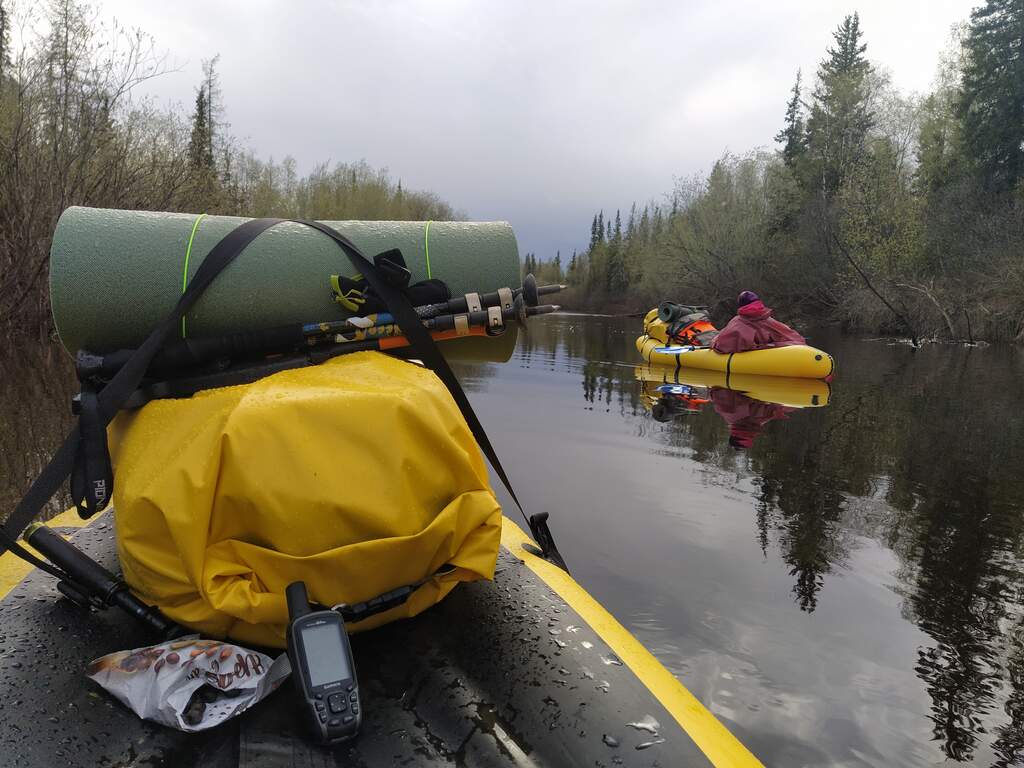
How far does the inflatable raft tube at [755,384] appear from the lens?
32.6 ft

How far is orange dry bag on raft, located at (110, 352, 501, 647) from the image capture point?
1.39 metres

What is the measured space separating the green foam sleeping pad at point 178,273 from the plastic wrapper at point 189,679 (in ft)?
2.89

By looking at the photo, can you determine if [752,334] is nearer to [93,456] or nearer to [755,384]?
[755,384]

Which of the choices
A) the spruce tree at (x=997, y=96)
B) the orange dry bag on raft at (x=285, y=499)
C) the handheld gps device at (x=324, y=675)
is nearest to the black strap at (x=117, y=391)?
the orange dry bag on raft at (x=285, y=499)

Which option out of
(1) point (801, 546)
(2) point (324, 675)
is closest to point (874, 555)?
(1) point (801, 546)

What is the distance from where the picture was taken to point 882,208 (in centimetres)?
3300

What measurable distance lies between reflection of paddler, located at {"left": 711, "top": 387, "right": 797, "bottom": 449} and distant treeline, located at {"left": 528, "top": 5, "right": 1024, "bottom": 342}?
1915 centimetres

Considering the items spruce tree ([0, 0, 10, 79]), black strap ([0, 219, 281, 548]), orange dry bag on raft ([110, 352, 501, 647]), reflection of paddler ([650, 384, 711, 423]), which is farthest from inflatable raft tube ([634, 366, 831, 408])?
spruce tree ([0, 0, 10, 79])

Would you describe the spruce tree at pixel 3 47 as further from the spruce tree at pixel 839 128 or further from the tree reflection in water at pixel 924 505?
the spruce tree at pixel 839 128

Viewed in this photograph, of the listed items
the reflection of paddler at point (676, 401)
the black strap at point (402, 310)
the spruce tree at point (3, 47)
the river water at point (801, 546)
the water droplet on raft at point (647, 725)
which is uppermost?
the spruce tree at point (3, 47)

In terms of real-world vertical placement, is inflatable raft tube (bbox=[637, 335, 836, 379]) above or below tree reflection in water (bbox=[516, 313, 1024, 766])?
above

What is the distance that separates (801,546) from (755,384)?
25.8 ft

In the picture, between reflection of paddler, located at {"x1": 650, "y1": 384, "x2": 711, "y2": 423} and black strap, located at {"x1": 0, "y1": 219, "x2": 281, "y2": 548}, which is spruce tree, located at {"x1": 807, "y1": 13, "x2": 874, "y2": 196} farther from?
black strap, located at {"x1": 0, "y1": 219, "x2": 281, "y2": 548}

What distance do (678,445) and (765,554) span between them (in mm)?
3011
